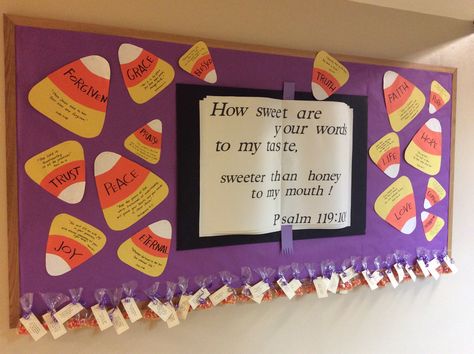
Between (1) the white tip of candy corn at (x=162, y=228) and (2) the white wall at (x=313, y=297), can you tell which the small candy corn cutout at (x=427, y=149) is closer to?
(2) the white wall at (x=313, y=297)

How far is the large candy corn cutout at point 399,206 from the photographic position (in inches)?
63.4

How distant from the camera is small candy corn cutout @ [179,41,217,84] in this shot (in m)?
1.29

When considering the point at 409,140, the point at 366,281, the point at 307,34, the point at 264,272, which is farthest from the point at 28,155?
the point at 409,140

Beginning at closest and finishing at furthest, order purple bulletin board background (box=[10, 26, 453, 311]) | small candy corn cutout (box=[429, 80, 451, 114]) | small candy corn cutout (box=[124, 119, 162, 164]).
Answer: purple bulletin board background (box=[10, 26, 453, 311]) < small candy corn cutout (box=[124, 119, 162, 164]) < small candy corn cutout (box=[429, 80, 451, 114])

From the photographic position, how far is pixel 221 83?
4.41ft

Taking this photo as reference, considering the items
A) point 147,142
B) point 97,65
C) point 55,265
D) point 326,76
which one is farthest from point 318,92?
point 55,265

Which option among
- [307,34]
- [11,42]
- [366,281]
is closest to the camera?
[11,42]

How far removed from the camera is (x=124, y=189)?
48.3 inches

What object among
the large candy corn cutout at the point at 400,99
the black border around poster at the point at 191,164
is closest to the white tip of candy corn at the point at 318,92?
the black border around poster at the point at 191,164

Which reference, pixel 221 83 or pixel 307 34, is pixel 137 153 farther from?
pixel 307 34

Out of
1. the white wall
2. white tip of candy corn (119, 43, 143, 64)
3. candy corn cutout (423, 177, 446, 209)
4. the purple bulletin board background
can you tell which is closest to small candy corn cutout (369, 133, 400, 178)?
the purple bulletin board background

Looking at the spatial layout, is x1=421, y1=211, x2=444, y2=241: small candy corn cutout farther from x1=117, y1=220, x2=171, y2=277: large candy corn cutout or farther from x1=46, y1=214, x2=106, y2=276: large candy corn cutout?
x1=46, y1=214, x2=106, y2=276: large candy corn cutout

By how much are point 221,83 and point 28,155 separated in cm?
60

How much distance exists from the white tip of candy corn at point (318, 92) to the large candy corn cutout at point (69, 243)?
845mm
